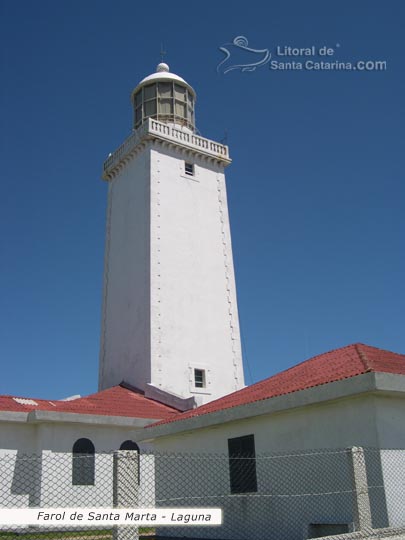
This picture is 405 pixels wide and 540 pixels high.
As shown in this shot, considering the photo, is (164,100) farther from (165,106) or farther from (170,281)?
(170,281)

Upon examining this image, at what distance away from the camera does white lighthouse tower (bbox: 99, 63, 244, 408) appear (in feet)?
74.4

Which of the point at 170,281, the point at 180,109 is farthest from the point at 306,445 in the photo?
the point at 180,109

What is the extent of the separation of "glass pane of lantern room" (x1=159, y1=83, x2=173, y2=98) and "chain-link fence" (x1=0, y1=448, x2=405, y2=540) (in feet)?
58.9

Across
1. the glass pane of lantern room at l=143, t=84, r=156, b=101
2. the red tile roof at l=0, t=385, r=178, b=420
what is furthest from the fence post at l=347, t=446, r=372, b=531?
the glass pane of lantern room at l=143, t=84, r=156, b=101

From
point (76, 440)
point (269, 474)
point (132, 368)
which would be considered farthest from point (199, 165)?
point (269, 474)

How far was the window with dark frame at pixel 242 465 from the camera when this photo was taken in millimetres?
11453

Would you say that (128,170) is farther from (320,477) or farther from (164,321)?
(320,477)

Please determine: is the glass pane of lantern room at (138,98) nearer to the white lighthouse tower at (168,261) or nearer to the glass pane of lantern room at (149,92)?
the white lighthouse tower at (168,261)

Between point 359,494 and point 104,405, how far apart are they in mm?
12391

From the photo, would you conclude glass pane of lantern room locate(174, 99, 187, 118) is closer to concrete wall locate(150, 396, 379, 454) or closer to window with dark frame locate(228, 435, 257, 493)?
concrete wall locate(150, 396, 379, 454)

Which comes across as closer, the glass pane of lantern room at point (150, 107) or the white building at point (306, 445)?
the white building at point (306, 445)

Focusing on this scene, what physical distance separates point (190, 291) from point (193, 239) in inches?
96.1
